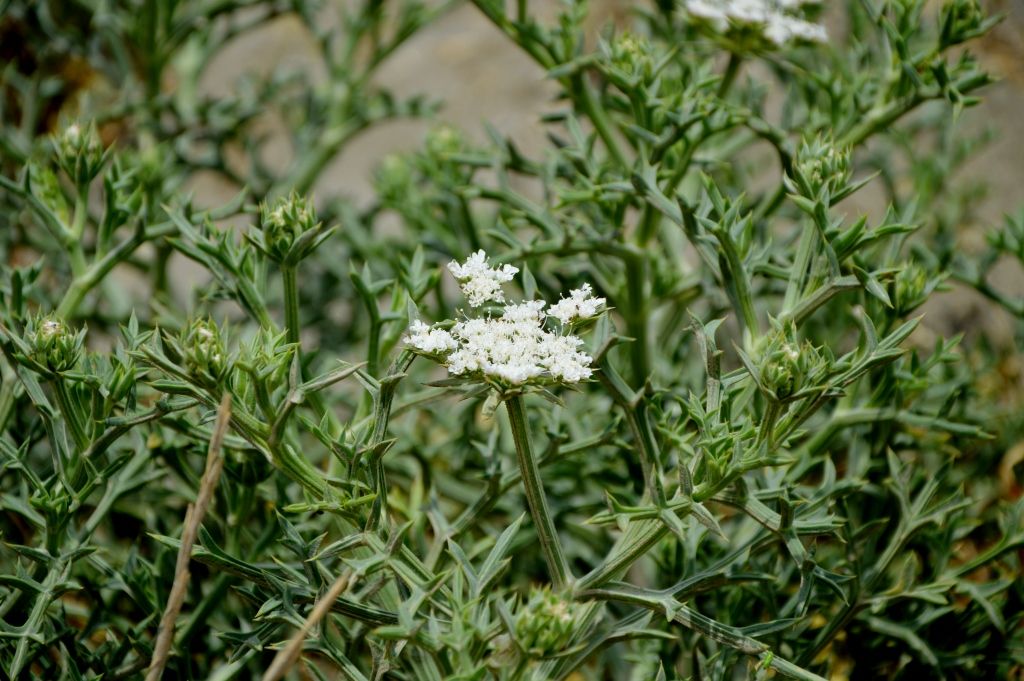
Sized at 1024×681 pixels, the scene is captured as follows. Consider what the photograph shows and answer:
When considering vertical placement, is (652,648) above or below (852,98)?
below

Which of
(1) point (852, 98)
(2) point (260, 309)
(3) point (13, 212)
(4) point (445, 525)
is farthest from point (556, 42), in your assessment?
(3) point (13, 212)

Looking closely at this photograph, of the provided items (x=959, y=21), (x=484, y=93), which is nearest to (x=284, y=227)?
(x=959, y=21)

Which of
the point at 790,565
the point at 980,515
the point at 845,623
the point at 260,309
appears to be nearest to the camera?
the point at 260,309

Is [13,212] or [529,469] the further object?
[13,212]

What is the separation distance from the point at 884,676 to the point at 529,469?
1.03m

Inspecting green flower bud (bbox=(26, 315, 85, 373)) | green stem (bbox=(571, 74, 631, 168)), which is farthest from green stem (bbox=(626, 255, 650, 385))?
green flower bud (bbox=(26, 315, 85, 373))

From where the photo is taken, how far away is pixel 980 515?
2391 millimetres

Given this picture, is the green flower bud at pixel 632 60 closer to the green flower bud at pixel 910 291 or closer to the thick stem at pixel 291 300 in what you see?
the green flower bud at pixel 910 291

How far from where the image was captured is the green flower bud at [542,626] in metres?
1.20

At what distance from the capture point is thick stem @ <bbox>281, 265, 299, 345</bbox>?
1.52 metres

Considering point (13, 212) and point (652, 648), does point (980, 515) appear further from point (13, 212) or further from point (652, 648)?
point (13, 212)

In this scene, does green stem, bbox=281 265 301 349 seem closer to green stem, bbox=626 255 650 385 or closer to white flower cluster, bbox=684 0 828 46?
green stem, bbox=626 255 650 385

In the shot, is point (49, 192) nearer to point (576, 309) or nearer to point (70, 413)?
point (70, 413)

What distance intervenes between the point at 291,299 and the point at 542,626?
0.66 m
